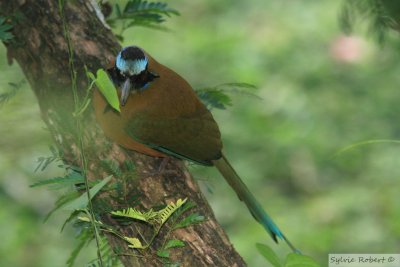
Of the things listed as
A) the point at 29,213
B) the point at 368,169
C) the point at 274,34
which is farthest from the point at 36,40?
the point at 274,34

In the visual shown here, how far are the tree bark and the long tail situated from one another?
33 centimetres

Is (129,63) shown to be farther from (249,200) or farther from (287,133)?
(287,133)

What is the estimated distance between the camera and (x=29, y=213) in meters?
6.14

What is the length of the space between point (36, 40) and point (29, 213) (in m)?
2.99

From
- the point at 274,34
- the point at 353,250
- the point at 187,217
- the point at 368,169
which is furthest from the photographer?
the point at 274,34

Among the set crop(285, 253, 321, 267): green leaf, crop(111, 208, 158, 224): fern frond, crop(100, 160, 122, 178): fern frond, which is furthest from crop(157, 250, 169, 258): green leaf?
crop(285, 253, 321, 267): green leaf

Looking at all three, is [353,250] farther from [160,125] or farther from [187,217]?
[187,217]

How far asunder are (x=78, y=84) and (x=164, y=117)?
1.43ft

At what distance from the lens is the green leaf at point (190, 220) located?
9.20 ft

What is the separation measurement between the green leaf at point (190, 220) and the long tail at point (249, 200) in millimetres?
823

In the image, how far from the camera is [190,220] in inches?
111

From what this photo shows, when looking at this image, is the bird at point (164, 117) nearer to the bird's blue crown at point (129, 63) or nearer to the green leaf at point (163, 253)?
the bird's blue crown at point (129, 63)

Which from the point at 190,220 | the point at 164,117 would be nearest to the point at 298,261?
the point at 190,220

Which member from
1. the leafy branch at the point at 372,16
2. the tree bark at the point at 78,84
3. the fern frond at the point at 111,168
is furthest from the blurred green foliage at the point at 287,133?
the leafy branch at the point at 372,16
